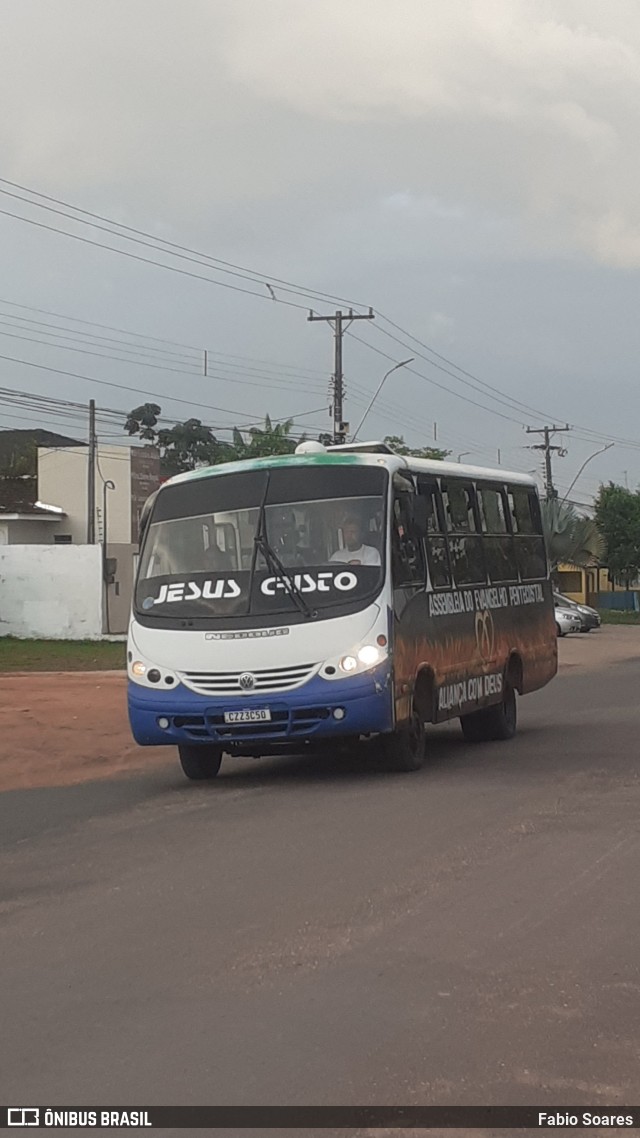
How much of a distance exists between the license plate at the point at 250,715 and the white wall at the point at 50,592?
83.2 feet

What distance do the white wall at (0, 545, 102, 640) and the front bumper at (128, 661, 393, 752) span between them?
82.5ft

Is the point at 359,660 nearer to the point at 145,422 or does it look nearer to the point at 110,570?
the point at 110,570

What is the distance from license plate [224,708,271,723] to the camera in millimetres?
12578

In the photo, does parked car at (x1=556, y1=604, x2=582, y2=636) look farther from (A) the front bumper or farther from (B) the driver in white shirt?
(A) the front bumper

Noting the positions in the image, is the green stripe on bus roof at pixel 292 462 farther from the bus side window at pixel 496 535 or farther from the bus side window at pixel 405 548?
the bus side window at pixel 496 535

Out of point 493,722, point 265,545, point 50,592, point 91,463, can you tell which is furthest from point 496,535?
point 91,463

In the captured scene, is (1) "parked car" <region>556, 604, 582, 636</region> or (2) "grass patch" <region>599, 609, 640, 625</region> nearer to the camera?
(1) "parked car" <region>556, 604, 582, 636</region>

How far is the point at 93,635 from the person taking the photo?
37875mm

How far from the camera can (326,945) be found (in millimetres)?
7070

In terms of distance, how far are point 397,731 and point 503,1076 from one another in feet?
26.9

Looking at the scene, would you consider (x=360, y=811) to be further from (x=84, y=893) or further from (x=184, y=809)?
(x=84, y=893)

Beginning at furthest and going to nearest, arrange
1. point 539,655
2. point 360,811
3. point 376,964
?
1. point 539,655
2. point 360,811
3. point 376,964

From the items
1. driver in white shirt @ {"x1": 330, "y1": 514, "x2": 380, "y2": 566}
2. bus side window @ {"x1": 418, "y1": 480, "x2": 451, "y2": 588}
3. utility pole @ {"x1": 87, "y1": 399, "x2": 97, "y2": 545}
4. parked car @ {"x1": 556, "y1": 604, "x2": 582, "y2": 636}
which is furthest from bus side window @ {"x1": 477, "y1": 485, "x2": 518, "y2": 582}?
utility pole @ {"x1": 87, "y1": 399, "x2": 97, "y2": 545}

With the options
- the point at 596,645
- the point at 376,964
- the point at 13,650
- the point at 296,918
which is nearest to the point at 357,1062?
the point at 376,964
